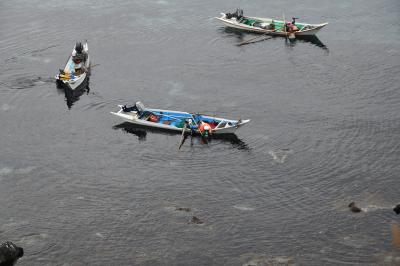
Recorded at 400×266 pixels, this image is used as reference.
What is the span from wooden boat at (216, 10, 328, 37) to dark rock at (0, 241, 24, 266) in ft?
253

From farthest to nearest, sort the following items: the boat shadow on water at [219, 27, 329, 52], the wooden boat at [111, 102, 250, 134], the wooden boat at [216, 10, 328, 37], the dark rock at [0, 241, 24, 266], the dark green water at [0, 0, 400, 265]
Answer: the wooden boat at [216, 10, 328, 37] → the boat shadow on water at [219, 27, 329, 52] → the wooden boat at [111, 102, 250, 134] → the dark green water at [0, 0, 400, 265] → the dark rock at [0, 241, 24, 266]

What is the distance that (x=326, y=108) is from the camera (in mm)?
104438

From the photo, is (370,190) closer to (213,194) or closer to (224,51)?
Result: (213,194)

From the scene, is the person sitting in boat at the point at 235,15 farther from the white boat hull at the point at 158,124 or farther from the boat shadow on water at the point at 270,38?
the white boat hull at the point at 158,124

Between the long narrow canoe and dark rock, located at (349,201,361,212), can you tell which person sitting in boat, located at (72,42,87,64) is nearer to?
the long narrow canoe

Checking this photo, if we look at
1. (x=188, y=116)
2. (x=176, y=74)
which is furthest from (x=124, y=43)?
(x=188, y=116)

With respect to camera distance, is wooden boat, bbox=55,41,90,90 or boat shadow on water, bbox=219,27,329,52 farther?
boat shadow on water, bbox=219,27,329,52

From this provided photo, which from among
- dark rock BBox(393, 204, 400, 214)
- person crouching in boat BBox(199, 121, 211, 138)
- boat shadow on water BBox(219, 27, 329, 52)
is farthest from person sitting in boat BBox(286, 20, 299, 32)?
dark rock BBox(393, 204, 400, 214)

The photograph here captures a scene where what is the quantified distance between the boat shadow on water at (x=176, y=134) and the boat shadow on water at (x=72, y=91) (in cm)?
1298

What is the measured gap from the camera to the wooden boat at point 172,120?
97938mm

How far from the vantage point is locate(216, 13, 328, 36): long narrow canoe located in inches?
5157

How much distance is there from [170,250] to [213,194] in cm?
1241

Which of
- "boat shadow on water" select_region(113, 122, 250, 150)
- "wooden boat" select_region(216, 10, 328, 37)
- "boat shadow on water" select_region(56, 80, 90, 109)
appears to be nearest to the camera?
"boat shadow on water" select_region(113, 122, 250, 150)

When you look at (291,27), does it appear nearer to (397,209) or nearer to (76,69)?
(76,69)
